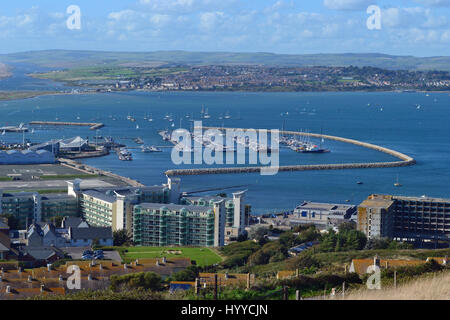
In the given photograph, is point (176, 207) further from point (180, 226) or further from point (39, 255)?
point (39, 255)

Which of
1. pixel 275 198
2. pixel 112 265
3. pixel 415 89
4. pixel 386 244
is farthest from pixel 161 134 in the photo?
pixel 415 89

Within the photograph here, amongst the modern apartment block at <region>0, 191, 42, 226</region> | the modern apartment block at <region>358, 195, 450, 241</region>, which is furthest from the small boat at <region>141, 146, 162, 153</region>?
the modern apartment block at <region>358, 195, 450, 241</region>

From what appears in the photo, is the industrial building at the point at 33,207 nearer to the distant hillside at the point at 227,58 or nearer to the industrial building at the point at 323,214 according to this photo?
the industrial building at the point at 323,214

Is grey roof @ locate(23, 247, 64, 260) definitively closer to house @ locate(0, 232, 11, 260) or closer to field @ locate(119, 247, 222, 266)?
house @ locate(0, 232, 11, 260)

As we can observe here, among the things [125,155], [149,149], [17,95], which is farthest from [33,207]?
[17,95]

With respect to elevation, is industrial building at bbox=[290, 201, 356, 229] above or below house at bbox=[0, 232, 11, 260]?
below
